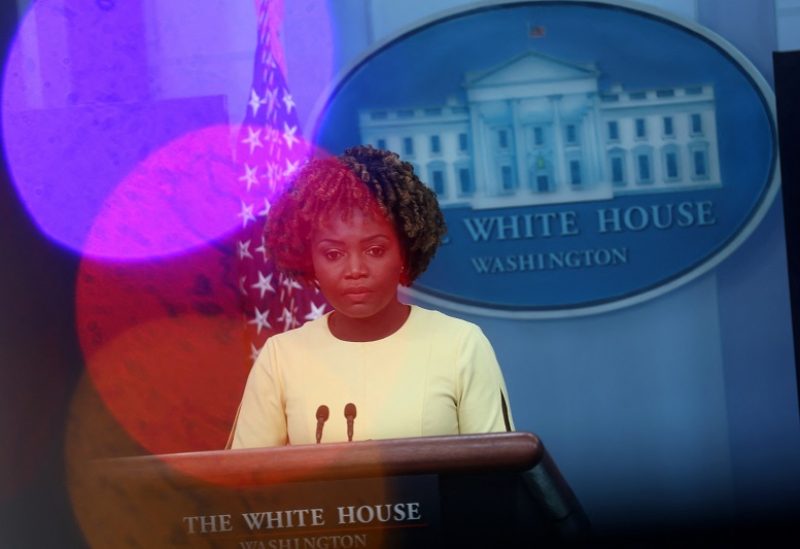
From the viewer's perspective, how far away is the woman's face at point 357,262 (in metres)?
2.15

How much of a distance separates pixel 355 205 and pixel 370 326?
0.29m

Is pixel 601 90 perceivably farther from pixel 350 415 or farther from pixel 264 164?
pixel 350 415

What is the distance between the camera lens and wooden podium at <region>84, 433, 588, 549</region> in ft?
5.21


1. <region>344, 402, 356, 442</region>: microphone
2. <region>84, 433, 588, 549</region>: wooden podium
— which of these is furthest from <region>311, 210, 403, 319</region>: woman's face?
<region>84, 433, 588, 549</region>: wooden podium

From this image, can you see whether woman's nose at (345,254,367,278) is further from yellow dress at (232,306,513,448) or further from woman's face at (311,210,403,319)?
yellow dress at (232,306,513,448)

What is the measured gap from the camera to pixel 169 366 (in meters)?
2.65

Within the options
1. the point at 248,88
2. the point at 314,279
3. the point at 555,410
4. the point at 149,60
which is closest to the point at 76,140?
the point at 149,60

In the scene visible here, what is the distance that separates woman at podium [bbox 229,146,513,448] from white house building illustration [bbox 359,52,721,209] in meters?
0.17

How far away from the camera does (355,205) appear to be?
214 centimetres

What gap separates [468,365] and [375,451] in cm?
64

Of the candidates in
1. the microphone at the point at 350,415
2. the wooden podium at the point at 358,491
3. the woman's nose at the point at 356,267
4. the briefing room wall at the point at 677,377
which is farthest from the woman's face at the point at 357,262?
the wooden podium at the point at 358,491

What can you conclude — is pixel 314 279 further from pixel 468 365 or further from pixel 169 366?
pixel 169 366

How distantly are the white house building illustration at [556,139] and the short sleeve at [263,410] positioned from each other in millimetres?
591

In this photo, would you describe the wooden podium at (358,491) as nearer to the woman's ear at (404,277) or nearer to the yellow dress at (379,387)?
the yellow dress at (379,387)
